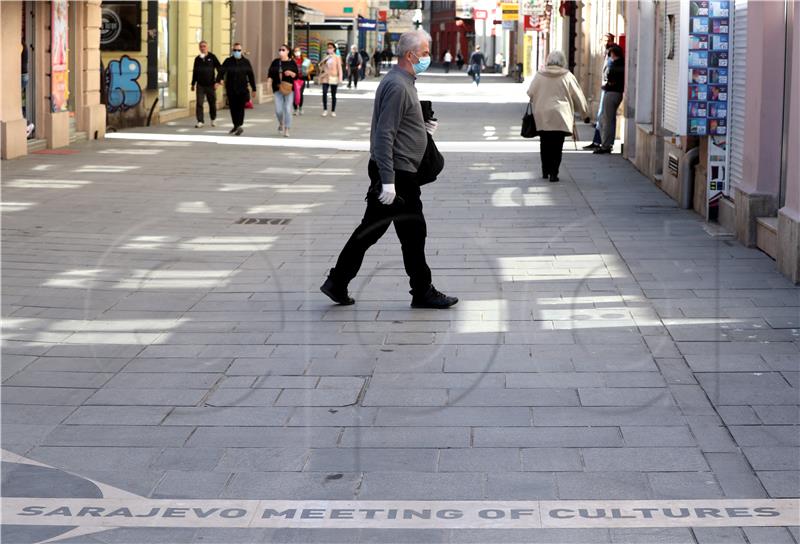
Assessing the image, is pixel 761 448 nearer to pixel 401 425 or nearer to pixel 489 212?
pixel 401 425

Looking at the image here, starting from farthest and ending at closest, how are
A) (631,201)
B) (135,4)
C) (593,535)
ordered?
(135,4) < (631,201) < (593,535)

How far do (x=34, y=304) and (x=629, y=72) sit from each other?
553 inches

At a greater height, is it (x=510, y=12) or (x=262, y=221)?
(x=510, y=12)

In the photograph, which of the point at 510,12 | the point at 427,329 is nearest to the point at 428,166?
the point at 427,329

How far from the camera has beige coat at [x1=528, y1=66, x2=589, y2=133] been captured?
1755 centimetres

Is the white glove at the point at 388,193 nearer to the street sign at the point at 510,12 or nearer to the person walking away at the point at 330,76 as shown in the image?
the person walking away at the point at 330,76

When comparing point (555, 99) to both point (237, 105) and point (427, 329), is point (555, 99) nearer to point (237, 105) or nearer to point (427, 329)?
point (427, 329)

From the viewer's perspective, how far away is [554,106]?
57.7ft

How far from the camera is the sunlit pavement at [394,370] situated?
219 inches

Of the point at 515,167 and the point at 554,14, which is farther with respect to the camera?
the point at 554,14

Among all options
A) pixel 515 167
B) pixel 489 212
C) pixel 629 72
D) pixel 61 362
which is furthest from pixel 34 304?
pixel 629 72

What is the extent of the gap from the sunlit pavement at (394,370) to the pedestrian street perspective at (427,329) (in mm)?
24

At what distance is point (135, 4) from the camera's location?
2839 cm

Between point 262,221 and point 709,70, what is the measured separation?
4.63 m
